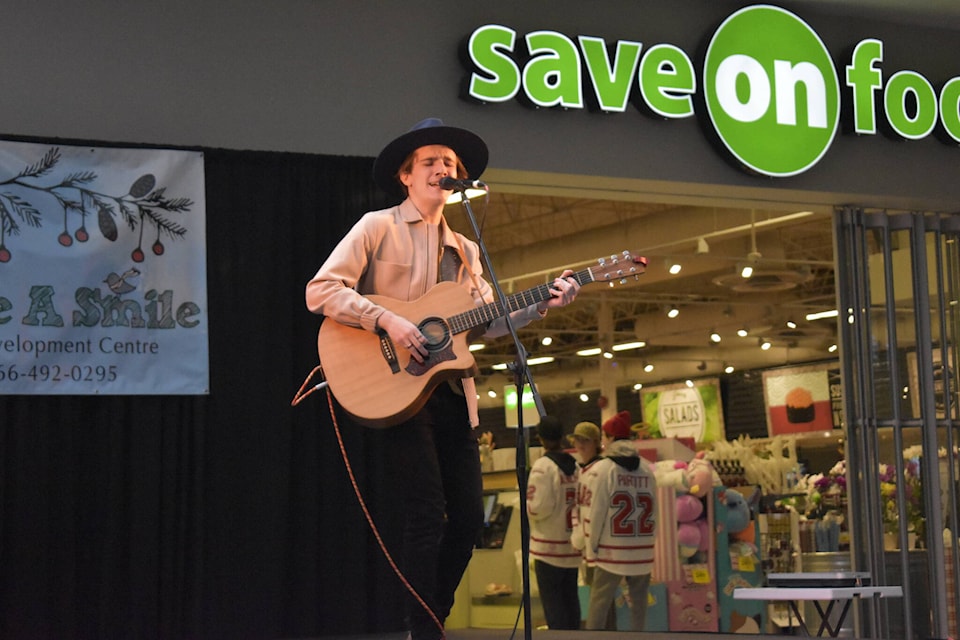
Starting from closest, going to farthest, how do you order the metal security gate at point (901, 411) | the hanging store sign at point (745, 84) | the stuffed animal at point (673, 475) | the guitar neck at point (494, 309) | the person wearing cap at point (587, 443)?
the guitar neck at point (494, 309) < the hanging store sign at point (745, 84) < the metal security gate at point (901, 411) < the person wearing cap at point (587, 443) < the stuffed animal at point (673, 475)

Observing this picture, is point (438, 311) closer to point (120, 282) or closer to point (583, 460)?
point (120, 282)

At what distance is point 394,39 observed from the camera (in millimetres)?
5816

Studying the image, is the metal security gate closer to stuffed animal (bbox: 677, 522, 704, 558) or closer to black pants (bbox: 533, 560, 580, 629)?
black pants (bbox: 533, 560, 580, 629)

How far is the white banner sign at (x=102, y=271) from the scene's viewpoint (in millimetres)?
4980

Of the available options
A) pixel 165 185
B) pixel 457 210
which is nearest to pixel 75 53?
pixel 165 185

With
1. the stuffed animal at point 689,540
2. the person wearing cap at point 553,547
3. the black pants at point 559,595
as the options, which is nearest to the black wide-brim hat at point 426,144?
the person wearing cap at point 553,547

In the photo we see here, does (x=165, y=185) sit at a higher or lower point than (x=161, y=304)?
higher

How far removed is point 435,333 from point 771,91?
3580mm

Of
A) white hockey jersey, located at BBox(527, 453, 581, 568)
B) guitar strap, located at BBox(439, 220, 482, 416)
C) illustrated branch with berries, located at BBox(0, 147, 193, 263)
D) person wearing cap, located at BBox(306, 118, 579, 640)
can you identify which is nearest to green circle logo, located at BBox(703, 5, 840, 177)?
white hockey jersey, located at BBox(527, 453, 581, 568)

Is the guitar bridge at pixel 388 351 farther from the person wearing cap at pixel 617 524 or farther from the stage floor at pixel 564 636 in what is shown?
the person wearing cap at pixel 617 524

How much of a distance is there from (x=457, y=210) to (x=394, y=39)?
525cm

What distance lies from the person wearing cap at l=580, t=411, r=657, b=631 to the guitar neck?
3752 millimetres

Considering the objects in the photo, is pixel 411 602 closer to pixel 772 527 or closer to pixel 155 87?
pixel 155 87

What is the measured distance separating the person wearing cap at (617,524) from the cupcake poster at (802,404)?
12330 mm
